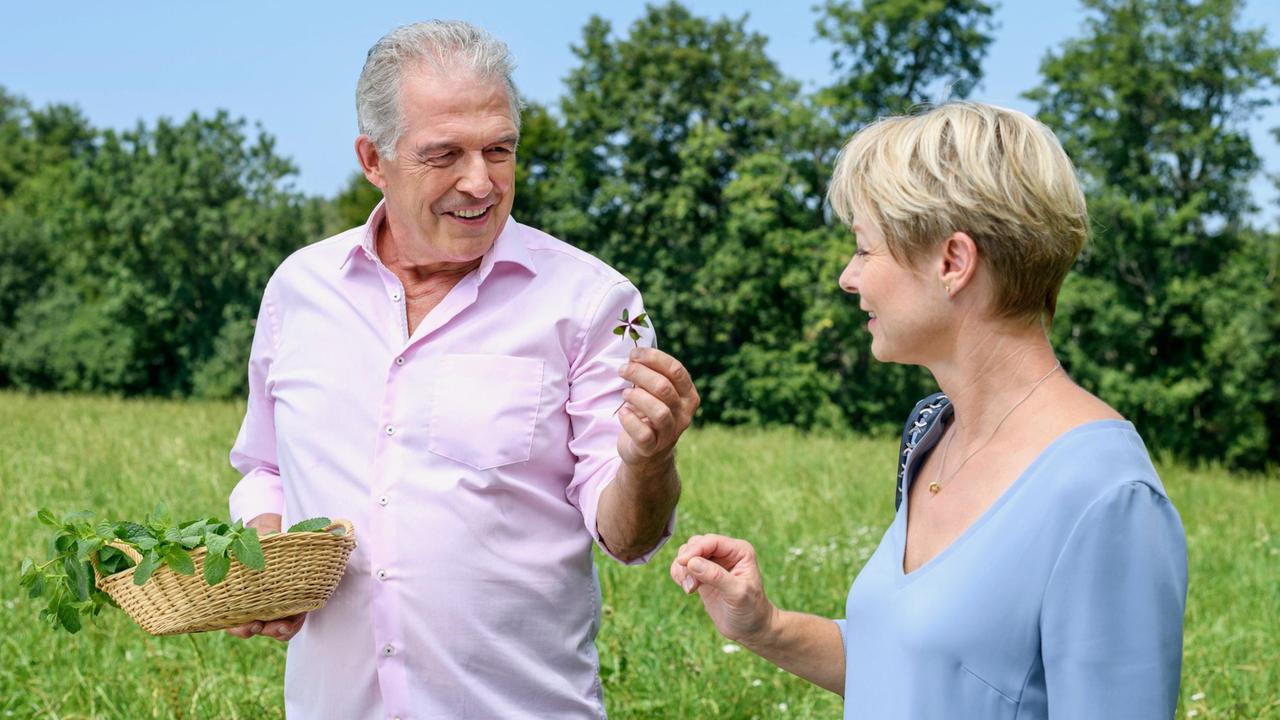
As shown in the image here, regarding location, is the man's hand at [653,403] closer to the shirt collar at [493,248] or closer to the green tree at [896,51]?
the shirt collar at [493,248]

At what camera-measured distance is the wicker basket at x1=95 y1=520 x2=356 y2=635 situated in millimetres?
2330

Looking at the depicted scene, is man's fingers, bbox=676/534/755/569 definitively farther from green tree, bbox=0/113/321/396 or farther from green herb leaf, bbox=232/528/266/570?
green tree, bbox=0/113/321/396

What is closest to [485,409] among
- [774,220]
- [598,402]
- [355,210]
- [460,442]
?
[460,442]

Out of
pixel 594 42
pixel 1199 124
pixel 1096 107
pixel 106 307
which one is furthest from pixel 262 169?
pixel 1199 124

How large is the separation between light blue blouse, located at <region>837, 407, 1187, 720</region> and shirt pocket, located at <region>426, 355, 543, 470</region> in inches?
35.8

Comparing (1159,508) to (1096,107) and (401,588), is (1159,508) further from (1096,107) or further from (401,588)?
(1096,107)

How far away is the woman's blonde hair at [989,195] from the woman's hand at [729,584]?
62 centimetres

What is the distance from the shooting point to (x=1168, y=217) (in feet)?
80.2

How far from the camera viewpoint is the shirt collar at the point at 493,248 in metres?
2.58

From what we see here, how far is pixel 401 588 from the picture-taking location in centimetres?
247

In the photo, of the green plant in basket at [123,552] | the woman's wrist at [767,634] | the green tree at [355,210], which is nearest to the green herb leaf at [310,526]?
the green plant in basket at [123,552]

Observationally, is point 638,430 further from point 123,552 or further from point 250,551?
point 123,552

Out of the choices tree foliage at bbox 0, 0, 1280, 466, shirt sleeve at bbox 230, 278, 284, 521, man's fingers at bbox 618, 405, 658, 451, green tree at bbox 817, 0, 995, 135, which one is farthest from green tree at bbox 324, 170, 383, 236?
man's fingers at bbox 618, 405, 658, 451

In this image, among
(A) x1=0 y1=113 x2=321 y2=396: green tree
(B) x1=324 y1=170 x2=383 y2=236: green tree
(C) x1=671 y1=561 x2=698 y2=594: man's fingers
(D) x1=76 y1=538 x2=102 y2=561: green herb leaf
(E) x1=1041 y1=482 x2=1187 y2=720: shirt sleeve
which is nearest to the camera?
(E) x1=1041 y1=482 x2=1187 y2=720: shirt sleeve
